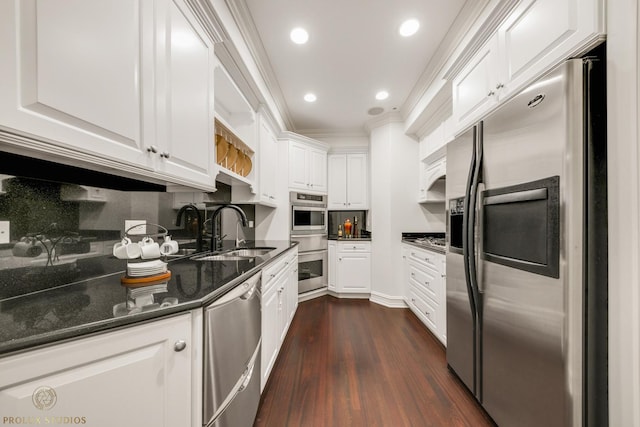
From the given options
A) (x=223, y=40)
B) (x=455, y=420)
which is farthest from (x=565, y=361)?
(x=223, y=40)

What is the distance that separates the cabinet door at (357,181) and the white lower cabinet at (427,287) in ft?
3.71

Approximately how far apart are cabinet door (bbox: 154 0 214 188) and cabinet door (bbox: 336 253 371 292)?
2604mm

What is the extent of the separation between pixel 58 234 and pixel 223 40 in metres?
1.45

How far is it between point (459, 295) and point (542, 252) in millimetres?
716

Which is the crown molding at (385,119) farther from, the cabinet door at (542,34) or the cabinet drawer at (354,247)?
the cabinet door at (542,34)

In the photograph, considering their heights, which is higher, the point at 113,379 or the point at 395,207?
the point at 395,207

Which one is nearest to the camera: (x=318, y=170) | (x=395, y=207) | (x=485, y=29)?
(x=485, y=29)

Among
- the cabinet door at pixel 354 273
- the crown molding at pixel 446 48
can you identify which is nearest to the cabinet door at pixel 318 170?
the cabinet door at pixel 354 273

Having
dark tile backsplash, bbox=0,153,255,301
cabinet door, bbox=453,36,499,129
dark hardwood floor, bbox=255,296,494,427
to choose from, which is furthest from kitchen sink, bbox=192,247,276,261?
cabinet door, bbox=453,36,499,129

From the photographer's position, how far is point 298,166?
3588mm

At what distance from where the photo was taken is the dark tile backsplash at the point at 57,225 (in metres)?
0.84

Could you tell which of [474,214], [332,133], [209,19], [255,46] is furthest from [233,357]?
[332,133]

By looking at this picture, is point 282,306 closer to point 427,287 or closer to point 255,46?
point 427,287

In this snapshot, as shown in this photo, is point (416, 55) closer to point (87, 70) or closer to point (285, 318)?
point (87, 70)
